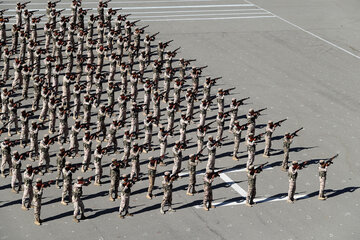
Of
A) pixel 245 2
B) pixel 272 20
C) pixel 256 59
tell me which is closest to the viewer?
pixel 256 59

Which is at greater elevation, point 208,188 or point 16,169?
point 16,169

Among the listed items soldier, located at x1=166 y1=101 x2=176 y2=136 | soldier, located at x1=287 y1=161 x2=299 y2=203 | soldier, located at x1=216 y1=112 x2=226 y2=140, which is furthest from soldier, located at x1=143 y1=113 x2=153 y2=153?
soldier, located at x1=287 y1=161 x2=299 y2=203

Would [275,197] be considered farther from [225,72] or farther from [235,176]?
[225,72]

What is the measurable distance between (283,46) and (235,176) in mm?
19190

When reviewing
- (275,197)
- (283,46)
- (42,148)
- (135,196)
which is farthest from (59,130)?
(283,46)

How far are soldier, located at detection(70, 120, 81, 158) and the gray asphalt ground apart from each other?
54.8 inches

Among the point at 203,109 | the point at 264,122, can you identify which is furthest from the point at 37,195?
the point at 264,122

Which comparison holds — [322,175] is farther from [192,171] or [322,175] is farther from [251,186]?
[192,171]

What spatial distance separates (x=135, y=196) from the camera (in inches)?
1156

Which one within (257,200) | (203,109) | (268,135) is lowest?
(257,200)

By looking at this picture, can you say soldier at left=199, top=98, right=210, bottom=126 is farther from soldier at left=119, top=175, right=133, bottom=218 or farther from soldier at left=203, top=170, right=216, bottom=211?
soldier at left=119, top=175, right=133, bottom=218

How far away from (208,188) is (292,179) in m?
3.60

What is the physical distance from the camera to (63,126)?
3325cm

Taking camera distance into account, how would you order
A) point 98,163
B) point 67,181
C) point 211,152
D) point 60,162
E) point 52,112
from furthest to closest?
1. point 52,112
2. point 211,152
3. point 98,163
4. point 60,162
5. point 67,181
